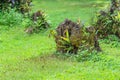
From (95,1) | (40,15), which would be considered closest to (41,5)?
(95,1)

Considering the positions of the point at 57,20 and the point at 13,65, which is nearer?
the point at 13,65

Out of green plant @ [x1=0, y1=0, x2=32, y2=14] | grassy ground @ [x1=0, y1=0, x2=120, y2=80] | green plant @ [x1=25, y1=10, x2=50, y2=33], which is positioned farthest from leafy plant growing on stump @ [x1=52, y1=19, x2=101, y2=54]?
green plant @ [x1=0, y1=0, x2=32, y2=14]

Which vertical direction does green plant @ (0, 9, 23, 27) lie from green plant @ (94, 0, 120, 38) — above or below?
below

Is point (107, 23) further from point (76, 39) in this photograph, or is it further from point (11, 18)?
point (11, 18)

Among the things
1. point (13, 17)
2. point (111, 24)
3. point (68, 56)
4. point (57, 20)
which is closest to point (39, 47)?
point (68, 56)

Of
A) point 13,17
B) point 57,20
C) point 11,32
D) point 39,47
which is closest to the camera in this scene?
point 39,47

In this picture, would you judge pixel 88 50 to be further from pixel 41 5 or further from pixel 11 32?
pixel 41 5

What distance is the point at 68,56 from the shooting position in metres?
12.8

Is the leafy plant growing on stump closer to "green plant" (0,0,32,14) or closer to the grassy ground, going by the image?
the grassy ground

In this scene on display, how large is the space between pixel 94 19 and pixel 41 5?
10.7 metres

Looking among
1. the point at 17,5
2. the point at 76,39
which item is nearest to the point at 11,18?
the point at 17,5

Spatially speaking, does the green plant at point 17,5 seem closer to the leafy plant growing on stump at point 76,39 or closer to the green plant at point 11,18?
the green plant at point 11,18

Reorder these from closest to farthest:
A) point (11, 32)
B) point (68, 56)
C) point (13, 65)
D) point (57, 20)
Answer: point (13, 65) < point (68, 56) < point (11, 32) < point (57, 20)

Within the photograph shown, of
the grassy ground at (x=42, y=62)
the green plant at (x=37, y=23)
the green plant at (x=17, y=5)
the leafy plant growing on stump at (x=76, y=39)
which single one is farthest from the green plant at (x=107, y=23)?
the green plant at (x=17, y=5)
